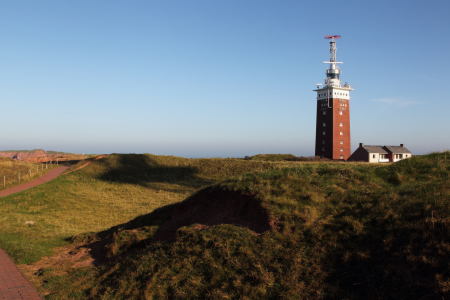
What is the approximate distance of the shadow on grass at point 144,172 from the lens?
34500 mm

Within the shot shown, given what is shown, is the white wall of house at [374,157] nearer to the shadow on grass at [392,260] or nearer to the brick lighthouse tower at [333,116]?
the brick lighthouse tower at [333,116]

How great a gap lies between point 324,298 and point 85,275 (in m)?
6.61

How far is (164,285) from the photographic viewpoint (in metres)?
6.72

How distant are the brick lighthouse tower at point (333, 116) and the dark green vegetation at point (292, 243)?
33.3 m

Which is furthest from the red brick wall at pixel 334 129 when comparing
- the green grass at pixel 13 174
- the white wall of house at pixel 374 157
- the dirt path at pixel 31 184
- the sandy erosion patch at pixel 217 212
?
the green grass at pixel 13 174

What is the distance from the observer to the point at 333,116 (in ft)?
143

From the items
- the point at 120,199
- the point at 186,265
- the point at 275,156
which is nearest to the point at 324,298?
the point at 186,265

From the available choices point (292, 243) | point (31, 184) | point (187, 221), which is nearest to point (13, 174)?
point (31, 184)

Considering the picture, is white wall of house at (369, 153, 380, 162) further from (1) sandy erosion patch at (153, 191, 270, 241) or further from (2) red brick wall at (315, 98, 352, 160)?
(1) sandy erosion patch at (153, 191, 270, 241)

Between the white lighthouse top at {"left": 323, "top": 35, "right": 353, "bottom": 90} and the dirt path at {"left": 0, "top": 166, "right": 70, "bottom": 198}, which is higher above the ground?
the white lighthouse top at {"left": 323, "top": 35, "right": 353, "bottom": 90}

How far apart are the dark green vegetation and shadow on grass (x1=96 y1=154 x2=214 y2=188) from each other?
21.7m

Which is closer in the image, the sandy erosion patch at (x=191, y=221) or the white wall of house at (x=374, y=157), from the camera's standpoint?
the sandy erosion patch at (x=191, y=221)

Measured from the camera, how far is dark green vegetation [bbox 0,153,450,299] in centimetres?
557

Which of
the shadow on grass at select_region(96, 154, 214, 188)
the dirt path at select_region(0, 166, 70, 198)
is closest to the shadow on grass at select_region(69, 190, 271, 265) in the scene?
the shadow on grass at select_region(96, 154, 214, 188)
